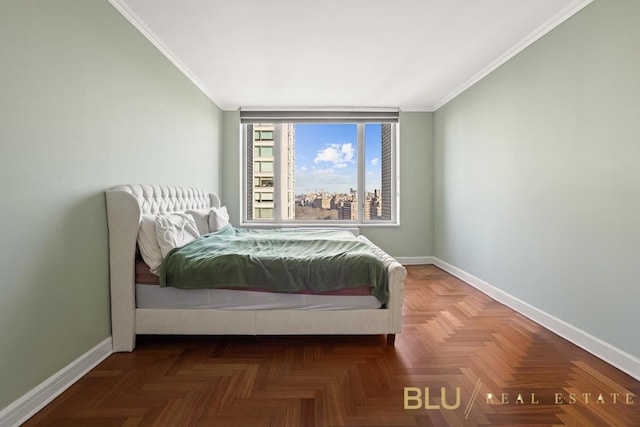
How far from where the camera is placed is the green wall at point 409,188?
488 cm

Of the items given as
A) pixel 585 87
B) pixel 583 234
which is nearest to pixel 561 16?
pixel 585 87

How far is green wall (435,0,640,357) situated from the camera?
1933 millimetres

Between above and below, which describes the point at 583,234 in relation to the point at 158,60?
below

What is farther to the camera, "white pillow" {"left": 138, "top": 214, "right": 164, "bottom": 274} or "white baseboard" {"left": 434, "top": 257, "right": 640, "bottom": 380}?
"white pillow" {"left": 138, "top": 214, "right": 164, "bottom": 274}

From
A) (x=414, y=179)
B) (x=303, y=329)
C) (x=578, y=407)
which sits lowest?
(x=578, y=407)

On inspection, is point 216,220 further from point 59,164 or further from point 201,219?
point 59,164

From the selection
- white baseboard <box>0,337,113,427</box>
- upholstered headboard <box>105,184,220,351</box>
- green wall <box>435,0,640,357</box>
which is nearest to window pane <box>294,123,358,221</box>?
green wall <box>435,0,640,357</box>

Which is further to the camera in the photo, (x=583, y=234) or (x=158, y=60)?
(x=158, y=60)

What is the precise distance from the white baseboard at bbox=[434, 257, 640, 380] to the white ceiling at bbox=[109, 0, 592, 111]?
246 cm

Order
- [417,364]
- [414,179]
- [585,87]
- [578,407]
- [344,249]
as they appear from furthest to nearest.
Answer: [414,179] < [344,249] < [585,87] < [417,364] < [578,407]

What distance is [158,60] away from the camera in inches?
112

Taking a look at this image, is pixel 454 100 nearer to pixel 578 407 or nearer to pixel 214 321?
pixel 578 407

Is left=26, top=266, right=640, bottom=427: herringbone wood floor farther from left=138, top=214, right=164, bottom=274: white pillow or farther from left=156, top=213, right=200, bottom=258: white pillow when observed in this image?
left=156, top=213, right=200, bottom=258: white pillow

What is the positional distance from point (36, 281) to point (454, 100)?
4.78 meters
